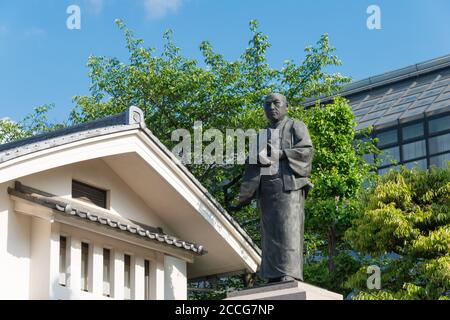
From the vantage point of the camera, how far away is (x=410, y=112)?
165 ft

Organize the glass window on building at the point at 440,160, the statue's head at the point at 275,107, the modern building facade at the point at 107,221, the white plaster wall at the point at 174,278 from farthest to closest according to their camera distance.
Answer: the glass window on building at the point at 440,160 < the white plaster wall at the point at 174,278 < the modern building facade at the point at 107,221 < the statue's head at the point at 275,107

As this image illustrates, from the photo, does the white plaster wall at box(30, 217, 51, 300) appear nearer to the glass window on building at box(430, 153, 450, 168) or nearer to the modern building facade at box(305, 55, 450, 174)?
the modern building facade at box(305, 55, 450, 174)

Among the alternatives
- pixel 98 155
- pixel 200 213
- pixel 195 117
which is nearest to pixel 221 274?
pixel 200 213

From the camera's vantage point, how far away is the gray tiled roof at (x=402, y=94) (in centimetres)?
5009

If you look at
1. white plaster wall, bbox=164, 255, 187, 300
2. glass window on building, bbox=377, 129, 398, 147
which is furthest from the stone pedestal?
glass window on building, bbox=377, 129, 398, 147

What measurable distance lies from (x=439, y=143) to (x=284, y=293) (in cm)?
3502

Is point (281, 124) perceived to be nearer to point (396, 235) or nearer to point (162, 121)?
point (396, 235)

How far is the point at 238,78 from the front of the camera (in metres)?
31.6

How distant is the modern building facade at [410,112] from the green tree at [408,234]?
20.1 metres

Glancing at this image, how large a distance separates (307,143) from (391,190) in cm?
941

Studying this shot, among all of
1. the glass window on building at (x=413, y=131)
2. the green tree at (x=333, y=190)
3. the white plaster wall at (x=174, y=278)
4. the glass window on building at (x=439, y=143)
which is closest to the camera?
the white plaster wall at (x=174, y=278)

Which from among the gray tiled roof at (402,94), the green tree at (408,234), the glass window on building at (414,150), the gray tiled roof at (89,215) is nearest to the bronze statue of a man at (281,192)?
the gray tiled roof at (89,215)

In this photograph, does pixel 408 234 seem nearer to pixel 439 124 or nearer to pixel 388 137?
pixel 439 124

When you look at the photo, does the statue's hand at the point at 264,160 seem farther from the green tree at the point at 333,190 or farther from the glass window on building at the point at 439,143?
the glass window on building at the point at 439,143
